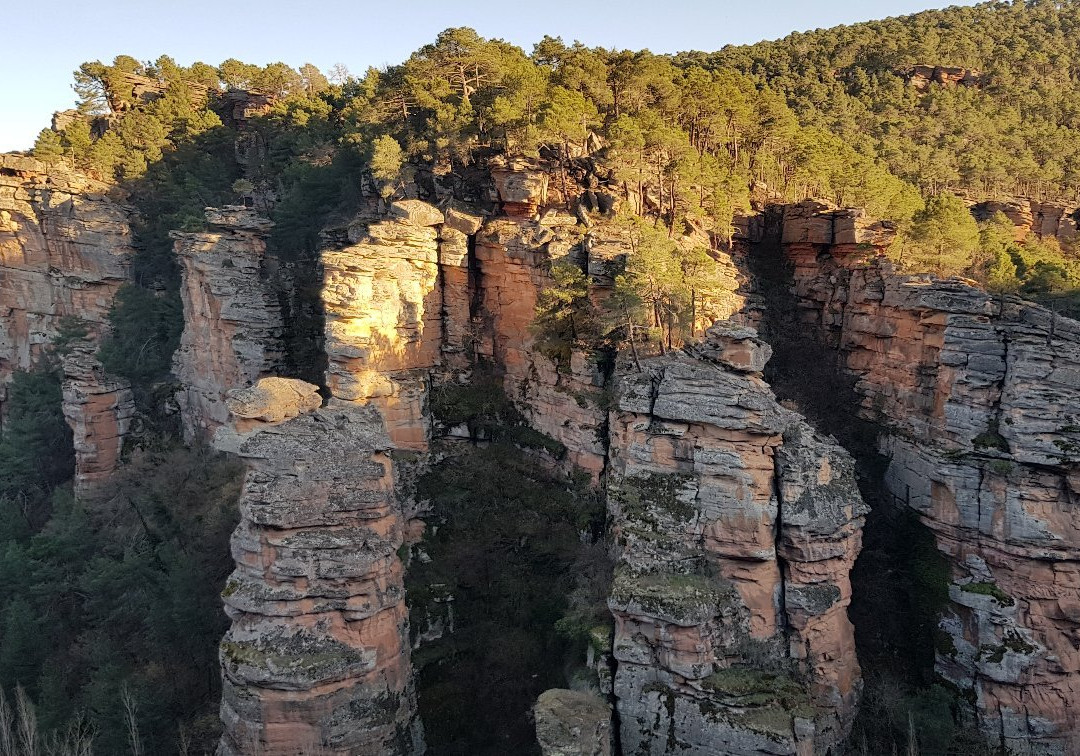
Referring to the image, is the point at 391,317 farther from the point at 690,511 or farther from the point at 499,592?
the point at 690,511

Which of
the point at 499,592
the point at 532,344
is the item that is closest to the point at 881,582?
the point at 499,592

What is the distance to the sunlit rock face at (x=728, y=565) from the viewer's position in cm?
1748

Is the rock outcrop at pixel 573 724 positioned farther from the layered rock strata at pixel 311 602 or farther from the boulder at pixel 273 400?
the boulder at pixel 273 400

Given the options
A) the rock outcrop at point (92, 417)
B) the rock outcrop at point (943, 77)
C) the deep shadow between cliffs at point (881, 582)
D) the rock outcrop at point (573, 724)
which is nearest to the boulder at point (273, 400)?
the rock outcrop at point (573, 724)

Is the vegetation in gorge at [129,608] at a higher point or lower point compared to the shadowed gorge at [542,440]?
lower

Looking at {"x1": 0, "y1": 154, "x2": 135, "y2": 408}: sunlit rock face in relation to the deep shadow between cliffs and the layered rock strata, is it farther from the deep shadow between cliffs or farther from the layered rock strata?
the deep shadow between cliffs

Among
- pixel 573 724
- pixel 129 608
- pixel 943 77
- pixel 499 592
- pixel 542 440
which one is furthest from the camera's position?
pixel 943 77

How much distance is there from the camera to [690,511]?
18.6 m

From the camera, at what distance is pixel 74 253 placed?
38.5 metres

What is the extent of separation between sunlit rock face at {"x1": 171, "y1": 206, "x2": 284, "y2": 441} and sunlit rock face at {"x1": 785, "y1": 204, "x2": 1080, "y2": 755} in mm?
26539

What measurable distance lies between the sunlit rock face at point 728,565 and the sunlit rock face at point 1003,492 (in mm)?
3864

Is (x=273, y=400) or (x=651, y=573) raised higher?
(x=273, y=400)

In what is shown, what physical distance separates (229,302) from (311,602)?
17930mm

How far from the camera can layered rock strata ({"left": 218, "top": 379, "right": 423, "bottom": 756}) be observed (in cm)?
1780
